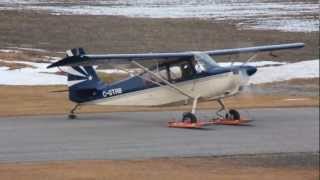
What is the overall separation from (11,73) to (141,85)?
1843cm

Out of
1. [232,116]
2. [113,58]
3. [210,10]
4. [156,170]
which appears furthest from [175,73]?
[210,10]

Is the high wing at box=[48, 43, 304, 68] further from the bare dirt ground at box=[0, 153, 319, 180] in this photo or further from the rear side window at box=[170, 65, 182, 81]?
the bare dirt ground at box=[0, 153, 319, 180]

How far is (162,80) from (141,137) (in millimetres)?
4134

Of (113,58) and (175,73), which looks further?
(175,73)

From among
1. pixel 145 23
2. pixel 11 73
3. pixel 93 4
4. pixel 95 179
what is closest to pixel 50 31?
pixel 145 23

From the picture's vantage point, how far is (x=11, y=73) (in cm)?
4141

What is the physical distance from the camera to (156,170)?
1416cm

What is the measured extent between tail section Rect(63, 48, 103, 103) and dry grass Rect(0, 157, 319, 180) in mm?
9784

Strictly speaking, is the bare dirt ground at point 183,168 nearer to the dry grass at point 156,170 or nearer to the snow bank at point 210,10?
the dry grass at point 156,170

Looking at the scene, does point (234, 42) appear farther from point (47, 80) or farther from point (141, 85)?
point (141, 85)

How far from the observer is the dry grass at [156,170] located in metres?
13.3

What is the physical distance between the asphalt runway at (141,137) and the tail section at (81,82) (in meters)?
0.63

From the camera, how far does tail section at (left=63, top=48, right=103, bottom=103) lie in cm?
2497

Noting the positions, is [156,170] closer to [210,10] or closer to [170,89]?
[170,89]
